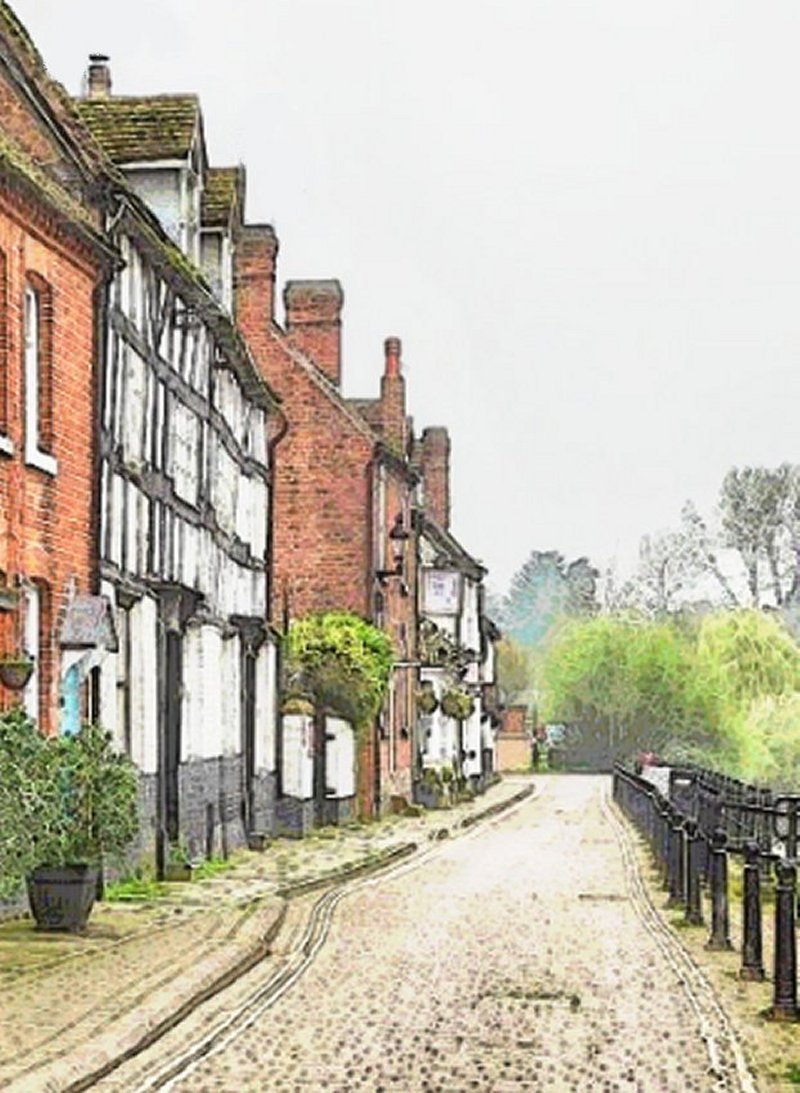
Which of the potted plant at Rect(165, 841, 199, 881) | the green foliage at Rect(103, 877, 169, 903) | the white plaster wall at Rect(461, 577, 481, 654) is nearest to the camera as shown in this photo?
the green foliage at Rect(103, 877, 169, 903)

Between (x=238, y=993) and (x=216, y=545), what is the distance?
15973mm

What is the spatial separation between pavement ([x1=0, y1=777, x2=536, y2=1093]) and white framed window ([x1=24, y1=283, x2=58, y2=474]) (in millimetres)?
4290

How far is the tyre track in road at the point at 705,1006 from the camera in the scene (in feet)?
40.7

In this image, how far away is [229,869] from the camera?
1123 inches

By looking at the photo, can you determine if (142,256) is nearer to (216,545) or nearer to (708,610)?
(216,545)

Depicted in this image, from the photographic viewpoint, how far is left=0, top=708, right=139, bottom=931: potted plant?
17438mm

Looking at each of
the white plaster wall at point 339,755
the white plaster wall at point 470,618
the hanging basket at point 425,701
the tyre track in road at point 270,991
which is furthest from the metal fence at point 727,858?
the white plaster wall at point 470,618

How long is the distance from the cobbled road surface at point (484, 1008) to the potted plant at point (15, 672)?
11.4ft

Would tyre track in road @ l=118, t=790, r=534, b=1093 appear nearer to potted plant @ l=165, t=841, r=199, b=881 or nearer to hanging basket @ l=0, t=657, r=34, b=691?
potted plant @ l=165, t=841, r=199, b=881

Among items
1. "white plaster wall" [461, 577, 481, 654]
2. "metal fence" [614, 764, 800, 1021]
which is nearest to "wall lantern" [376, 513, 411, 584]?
"metal fence" [614, 764, 800, 1021]

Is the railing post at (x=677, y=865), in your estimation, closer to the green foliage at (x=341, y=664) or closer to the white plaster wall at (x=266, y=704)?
the white plaster wall at (x=266, y=704)

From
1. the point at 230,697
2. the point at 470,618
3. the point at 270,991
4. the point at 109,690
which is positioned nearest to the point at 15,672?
the point at 109,690

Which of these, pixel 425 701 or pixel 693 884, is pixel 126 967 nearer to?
pixel 693 884

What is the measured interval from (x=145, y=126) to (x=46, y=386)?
7.61 metres
